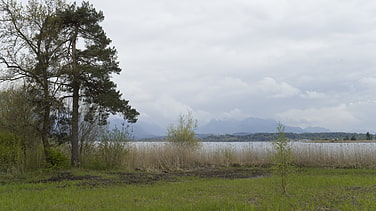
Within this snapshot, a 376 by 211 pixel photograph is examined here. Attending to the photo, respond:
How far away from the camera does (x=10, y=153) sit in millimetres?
12633

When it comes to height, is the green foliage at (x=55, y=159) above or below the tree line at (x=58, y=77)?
below

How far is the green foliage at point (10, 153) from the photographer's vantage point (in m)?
12.5

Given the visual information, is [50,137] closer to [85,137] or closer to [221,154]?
[85,137]

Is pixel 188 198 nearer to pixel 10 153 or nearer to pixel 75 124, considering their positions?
pixel 10 153

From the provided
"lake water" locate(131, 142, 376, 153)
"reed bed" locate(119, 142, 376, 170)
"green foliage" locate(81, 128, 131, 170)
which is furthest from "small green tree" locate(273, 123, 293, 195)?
"green foliage" locate(81, 128, 131, 170)

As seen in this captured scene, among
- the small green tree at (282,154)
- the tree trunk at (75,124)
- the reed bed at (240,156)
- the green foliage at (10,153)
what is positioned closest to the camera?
the small green tree at (282,154)

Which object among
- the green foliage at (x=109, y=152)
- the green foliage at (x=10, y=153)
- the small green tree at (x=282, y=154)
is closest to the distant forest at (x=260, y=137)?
the small green tree at (x=282, y=154)

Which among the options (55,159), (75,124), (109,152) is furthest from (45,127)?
(109,152)

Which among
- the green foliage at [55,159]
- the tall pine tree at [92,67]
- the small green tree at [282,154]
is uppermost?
the tall pine tree at [92,67]

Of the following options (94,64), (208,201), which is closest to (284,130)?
(208,201)

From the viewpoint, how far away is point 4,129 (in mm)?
13398

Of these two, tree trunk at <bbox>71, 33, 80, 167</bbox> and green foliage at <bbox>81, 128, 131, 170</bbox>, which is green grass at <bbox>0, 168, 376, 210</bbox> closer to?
tree trunk at <bbox>71, 33, 80, 167</bbox>

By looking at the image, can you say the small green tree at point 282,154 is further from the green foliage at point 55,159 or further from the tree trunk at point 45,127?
the tree trunk at point 45,127

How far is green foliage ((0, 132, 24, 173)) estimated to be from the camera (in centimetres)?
1253
